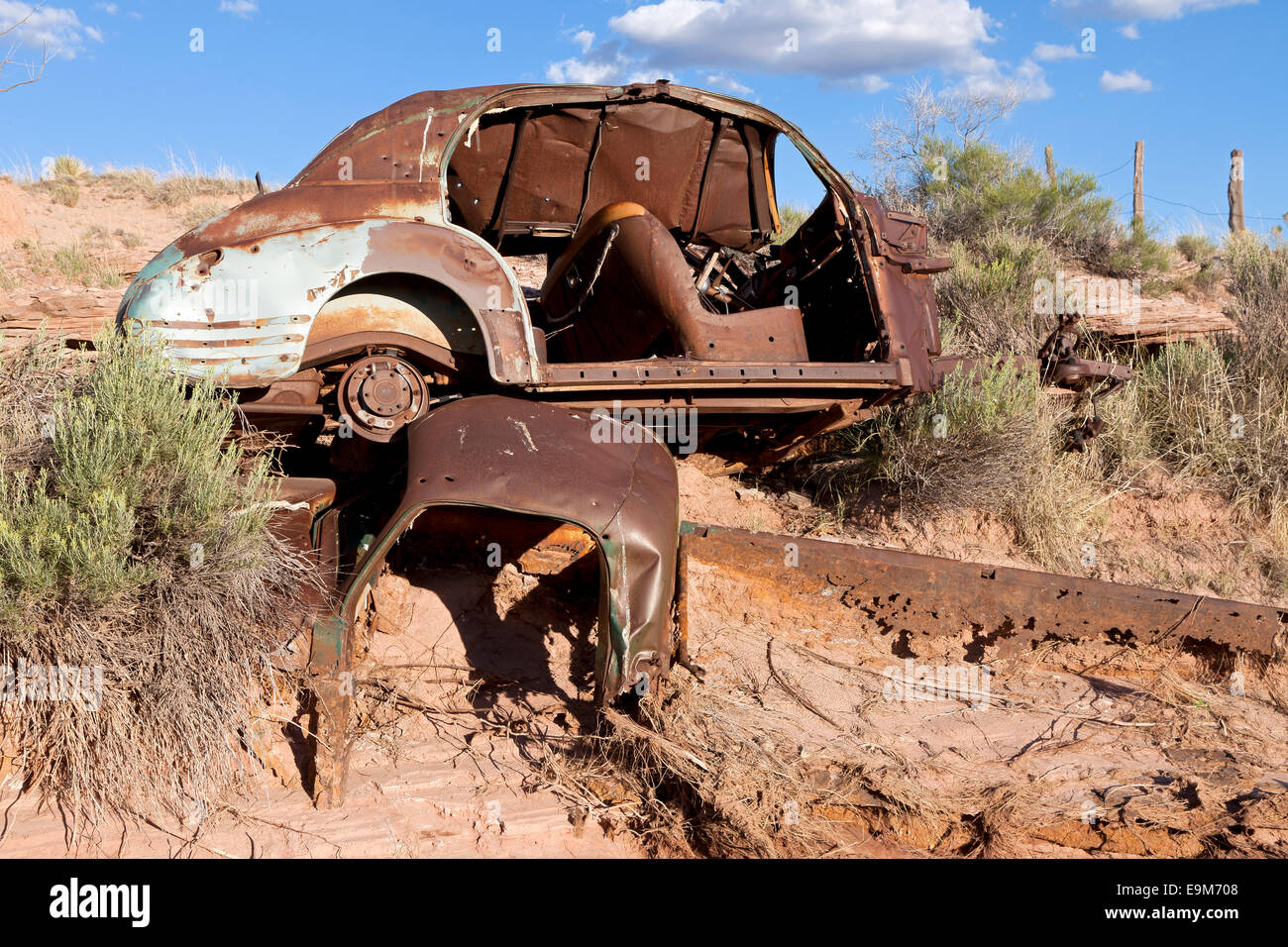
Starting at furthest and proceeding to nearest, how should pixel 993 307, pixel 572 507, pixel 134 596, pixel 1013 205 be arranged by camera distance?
1. pixel 1013 205
2. pixel 993 307
3. pixel 572 507
4. pixel 134 596

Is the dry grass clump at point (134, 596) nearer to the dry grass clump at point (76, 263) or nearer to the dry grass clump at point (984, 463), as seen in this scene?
the dry grass clump at point (984, 463)

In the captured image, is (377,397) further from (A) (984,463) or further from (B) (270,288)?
(A) (984,463)

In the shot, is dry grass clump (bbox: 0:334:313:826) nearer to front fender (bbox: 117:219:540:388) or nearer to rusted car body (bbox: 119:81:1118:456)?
front fender (bbox: 117:219:540:388)

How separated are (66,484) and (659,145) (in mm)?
3684

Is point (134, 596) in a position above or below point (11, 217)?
below

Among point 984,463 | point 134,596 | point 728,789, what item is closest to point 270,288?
point 134,596

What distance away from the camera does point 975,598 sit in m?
4.72

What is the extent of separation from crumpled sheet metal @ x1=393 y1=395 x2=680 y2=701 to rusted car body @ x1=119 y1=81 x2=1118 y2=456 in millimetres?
475

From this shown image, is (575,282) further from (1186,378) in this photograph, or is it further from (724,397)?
(1186,378)

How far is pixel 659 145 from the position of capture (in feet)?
18.6

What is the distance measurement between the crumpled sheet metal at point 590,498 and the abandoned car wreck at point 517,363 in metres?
0.01

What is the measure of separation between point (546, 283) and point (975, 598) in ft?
10.3

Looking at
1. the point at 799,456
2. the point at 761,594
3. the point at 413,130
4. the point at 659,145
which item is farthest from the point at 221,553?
the point at 799,456

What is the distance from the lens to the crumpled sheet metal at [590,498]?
377 cm
